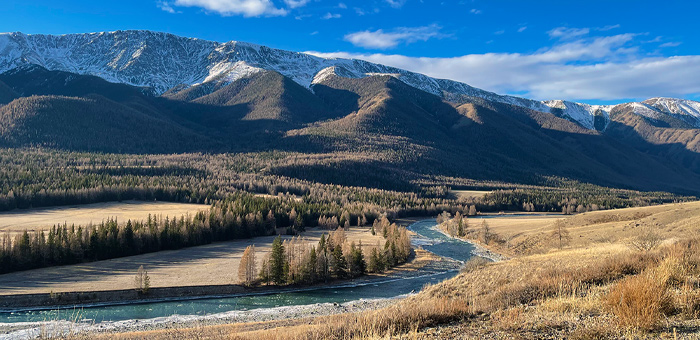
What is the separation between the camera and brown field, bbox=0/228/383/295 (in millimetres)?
60281

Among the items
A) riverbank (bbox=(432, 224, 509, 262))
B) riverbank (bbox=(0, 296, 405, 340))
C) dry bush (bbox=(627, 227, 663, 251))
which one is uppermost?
dry bush (bbox=(627, 227, 663, 251))

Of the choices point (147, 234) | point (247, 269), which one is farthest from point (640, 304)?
point (147, 234)

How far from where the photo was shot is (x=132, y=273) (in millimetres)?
68875

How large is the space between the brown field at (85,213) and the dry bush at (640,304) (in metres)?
120

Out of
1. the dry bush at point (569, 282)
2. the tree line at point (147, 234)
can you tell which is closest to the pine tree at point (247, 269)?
the tree line at point (147, 234)

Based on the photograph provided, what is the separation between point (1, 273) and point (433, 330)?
7832 cm

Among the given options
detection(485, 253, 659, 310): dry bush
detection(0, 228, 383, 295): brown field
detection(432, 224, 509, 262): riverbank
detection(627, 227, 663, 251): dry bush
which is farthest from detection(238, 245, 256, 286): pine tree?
detection(485, 253, 659, 310): dry bush

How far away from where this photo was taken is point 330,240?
262 feet

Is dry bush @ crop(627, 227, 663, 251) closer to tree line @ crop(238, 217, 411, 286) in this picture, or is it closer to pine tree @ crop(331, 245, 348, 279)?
pine tree @ crop(331, 245, 348, 279)

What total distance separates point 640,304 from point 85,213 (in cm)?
15007

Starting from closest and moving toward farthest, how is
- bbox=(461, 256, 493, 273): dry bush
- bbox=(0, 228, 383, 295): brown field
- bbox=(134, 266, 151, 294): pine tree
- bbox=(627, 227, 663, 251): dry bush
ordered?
bbox=(627, 227, 663, 251): dry bush < bbox=(461, 256, 493, 273): dry bush < bbox=(134, 266, 151, 294): pine tree < bbox=(0, 228, 383, 295): brown field

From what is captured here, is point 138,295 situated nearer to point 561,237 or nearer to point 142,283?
point 142,283

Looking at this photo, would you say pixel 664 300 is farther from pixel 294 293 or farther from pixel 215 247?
pixel 215 247

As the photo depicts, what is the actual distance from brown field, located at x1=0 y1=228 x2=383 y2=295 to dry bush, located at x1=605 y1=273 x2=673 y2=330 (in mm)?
60084
